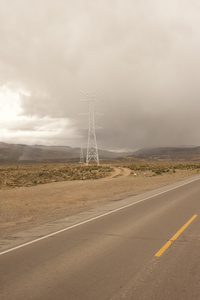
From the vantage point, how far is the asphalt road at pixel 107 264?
454 cm

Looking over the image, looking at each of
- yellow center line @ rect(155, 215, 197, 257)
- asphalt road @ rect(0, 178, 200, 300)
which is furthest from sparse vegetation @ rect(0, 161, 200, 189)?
yellow center line @ rect(155, 215, 197, 257)

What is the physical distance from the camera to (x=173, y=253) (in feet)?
20.4

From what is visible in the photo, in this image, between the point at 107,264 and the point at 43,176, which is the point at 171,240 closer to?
the point at 107,264

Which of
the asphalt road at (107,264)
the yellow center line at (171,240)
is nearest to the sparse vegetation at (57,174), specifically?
the asphalt road at (107,264)

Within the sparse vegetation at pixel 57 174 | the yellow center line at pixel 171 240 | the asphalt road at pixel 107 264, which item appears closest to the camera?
the asphalt road at pixel 107 264

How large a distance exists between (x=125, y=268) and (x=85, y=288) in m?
1.16

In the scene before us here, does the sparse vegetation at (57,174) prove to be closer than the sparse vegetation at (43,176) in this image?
A: No

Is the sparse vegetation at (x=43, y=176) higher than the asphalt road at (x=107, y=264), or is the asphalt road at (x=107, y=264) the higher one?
the asphalt road at (x=107, y=264)

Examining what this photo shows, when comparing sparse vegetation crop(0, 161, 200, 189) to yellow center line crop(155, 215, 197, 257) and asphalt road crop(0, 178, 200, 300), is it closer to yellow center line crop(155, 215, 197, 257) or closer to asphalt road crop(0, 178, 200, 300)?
asphalt road crop(0, 178, 200, 300)

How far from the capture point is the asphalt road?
14.9 feet

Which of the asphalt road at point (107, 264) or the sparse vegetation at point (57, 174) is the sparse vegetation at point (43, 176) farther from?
the asphalt road at point (107, 264)

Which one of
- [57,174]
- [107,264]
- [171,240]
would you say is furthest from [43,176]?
[107,264]

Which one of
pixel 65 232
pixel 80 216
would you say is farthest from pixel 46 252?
pixel 80 216

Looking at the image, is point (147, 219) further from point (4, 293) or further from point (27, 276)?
point (4, 293)
